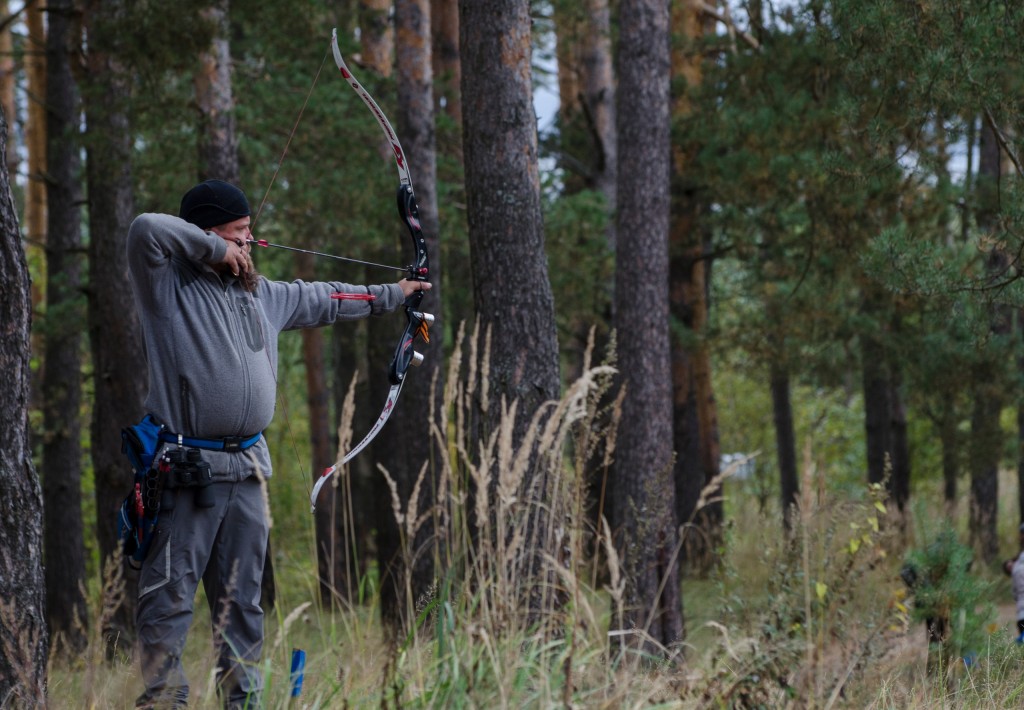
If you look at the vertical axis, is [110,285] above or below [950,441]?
above

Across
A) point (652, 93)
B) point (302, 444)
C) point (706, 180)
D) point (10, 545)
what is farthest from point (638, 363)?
point (302, 444)

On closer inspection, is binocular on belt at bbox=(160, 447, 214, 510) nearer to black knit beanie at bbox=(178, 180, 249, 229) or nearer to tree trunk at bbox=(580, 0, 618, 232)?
black knit beanie at bbox=(178, 180, 249, 229)

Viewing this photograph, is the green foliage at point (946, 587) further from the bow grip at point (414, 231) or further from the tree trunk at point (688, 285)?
the tree trunk at point (688, 285)

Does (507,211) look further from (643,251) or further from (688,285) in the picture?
(688,285)

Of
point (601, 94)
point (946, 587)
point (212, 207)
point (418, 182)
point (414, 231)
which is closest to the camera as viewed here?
point (212, 207)

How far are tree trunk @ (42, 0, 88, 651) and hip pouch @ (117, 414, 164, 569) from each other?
7.57 m

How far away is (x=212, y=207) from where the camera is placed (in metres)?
3.68

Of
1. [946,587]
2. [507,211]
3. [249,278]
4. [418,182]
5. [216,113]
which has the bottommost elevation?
[946,587]

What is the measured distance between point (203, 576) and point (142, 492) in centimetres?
37

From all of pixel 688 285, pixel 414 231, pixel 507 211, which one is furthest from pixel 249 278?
pixel 688 285

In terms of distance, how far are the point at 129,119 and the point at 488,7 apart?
422cm

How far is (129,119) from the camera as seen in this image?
8539 mm

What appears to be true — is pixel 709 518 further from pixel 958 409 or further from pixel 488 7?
pixel 488 7

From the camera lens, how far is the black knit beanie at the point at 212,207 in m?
3.69
